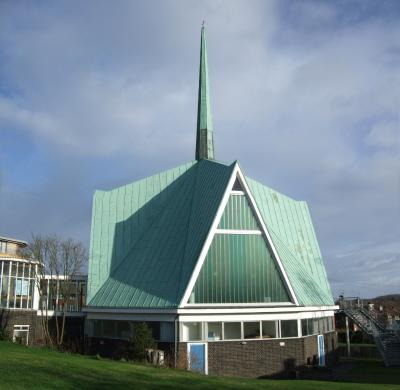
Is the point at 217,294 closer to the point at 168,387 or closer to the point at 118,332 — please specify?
the point at 118,332

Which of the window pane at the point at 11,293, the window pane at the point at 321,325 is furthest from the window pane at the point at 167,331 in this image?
the window pane at the point at 11,293

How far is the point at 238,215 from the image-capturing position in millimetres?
27703

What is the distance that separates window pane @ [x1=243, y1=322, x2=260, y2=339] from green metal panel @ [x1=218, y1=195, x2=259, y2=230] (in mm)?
5128

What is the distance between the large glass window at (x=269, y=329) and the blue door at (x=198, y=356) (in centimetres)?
336

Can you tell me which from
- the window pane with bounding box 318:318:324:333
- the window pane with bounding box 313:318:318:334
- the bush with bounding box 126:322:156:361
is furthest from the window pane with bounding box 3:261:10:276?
the window pane with bounding box 318:318:324:333

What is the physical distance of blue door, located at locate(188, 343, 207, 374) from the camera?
2452 cm

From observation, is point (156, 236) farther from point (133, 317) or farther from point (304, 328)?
point (304, 328)

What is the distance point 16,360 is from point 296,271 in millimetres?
17758

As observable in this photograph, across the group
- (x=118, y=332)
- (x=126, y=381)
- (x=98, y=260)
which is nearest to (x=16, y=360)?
(x=126, y=381)

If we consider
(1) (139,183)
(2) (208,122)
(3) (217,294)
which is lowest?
(3) (217,294)

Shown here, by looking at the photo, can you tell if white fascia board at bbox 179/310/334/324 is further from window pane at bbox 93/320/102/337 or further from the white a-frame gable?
window pane at bbox 93/320/102/337

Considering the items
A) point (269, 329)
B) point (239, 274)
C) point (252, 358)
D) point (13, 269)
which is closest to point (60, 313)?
point (13, 269)

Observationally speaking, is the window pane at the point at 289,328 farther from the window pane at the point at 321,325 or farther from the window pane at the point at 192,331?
the window pane at the point at 192,331

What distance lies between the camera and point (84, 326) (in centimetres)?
3053
